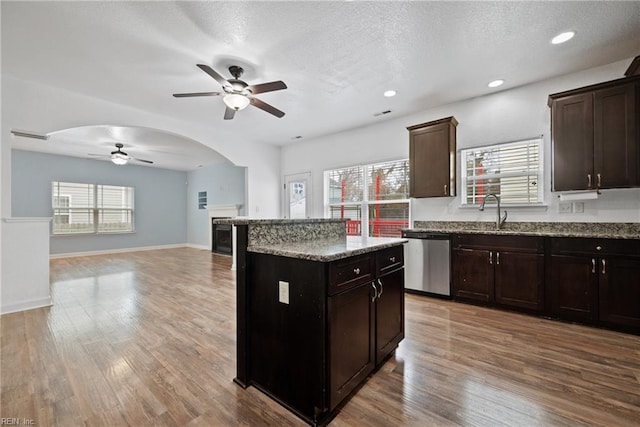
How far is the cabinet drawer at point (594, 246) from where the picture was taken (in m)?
2.54

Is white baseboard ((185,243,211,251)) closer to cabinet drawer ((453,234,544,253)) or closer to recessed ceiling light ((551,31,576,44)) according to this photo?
cabinet drawer ((453,234,544,253))

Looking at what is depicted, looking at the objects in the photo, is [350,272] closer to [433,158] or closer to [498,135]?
[433,158]

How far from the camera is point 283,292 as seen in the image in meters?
1.64


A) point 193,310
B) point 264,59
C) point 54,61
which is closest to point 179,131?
point 54,61

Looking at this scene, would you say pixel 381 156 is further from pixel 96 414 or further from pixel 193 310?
pixel 96 414

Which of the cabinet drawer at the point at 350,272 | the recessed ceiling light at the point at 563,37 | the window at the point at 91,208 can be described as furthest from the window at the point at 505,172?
the window at the point at 91,208

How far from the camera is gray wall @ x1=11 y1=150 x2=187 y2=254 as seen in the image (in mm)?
6691

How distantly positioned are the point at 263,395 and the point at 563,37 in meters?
3.95

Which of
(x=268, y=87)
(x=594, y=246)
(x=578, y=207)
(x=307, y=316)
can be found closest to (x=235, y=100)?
(x=268, y=87)

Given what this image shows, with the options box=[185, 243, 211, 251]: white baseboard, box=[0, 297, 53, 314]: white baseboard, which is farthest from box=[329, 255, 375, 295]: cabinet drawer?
box=[185, 243, 211, 251]: white baseboard

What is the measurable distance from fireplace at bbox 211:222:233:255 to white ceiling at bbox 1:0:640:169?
448 centimetres

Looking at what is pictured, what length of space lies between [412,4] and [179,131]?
409 centimetres

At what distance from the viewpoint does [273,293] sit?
5.58 feet

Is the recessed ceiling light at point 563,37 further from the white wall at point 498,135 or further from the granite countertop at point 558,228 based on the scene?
the granite countertop at point 558,228
